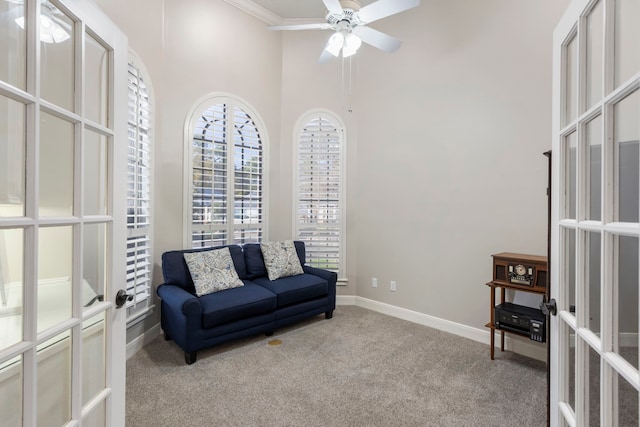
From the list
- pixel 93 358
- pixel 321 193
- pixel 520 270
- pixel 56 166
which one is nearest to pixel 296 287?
pixel 321 193

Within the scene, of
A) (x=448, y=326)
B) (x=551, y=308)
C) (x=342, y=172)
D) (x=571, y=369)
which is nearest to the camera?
(x=571, y=369)

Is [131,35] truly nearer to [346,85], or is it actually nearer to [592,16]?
[346,85]

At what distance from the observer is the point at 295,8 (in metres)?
3.95

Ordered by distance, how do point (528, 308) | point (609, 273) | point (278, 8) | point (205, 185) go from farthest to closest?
point (278, 8) → point (205, 185) → point (528, 308) → point (609, 273)

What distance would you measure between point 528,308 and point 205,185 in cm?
349

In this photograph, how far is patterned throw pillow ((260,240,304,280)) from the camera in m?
3.60

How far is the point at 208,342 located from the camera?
267 centimetres

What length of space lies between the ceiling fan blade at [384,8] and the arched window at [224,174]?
202 centimetres

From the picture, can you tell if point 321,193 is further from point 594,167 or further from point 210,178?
point 594,167

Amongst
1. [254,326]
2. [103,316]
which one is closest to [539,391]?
[254,326]

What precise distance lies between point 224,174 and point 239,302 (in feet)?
5.39

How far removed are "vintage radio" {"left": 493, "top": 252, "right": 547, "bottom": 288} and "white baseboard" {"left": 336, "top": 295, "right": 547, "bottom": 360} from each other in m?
0.66

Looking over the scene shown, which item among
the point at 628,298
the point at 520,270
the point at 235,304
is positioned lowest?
the point at 235,304

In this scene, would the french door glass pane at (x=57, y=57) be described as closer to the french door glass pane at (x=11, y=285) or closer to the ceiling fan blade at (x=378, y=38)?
the french door glass pane at (x=11, y=285)
